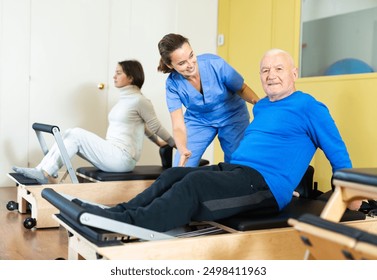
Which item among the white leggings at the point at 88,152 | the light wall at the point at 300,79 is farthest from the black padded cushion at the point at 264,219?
the white leggings at the point at 88,152

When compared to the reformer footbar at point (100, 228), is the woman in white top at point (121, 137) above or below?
above

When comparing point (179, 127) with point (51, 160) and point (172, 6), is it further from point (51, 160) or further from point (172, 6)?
point (172, 6)

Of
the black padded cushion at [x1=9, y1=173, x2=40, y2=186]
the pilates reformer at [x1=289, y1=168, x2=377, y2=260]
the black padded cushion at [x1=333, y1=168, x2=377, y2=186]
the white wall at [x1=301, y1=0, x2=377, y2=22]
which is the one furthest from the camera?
the white wall at [x1=301, y1=0, x2=377, y2=22]

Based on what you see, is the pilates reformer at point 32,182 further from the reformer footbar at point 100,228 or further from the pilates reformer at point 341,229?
the pilates reformer at point 341,229

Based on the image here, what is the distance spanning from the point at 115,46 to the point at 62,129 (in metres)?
0.97

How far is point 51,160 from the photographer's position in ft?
10.9

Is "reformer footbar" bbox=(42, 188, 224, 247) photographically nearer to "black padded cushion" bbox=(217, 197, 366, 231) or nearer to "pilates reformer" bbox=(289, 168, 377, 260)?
"black padded cushion" bbox=(217, 197, 366, 231)

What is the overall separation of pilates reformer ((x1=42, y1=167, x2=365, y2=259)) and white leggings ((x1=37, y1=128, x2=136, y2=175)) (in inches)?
47.6

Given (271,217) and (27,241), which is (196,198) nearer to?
(271,217)

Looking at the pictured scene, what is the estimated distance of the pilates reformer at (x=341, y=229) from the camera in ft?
4.25

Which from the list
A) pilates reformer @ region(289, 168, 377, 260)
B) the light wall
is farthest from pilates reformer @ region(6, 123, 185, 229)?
pilates reformer @ region(289, 168, 377, 260)

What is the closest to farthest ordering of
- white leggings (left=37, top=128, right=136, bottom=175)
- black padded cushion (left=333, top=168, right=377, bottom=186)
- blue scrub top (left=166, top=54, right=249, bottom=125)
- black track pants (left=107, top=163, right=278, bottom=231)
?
black padded cushion (left=333, top=168, right=377, bottom=186), black track pants (left=107, top=163, right=278, bottom=231), blue scrub top (left=166, top=54, right=249, bottom=125), white leggings (left=37, top=128, right=136, bottom=175)

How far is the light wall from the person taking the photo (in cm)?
341

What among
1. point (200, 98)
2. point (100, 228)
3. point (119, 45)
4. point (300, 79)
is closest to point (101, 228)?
point (100, 228)
